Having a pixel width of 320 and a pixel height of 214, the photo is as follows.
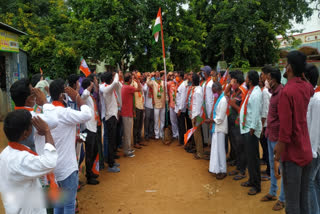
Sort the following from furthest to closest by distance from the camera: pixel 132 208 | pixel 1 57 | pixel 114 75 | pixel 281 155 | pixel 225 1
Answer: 1. pixel 225 1
2. pixel 1 57
3. pixel 114 75
4. pixel 132 208
5. pixel 281 155

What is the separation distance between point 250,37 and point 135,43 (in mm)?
8087

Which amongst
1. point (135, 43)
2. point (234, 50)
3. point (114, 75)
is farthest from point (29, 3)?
point (114, 75)

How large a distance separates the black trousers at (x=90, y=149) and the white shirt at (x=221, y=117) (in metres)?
2.57

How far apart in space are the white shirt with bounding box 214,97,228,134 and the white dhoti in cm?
11

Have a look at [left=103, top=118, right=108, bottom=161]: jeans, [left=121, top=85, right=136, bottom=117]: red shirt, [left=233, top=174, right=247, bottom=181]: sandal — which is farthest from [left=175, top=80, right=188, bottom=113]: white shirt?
[left=233, top=174, right=247, bottom=181]: sandal

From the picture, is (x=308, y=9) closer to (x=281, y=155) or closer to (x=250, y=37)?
(x=250, y=37)

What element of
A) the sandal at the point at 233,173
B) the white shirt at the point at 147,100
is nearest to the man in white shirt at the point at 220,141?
Result: the sandal at the point at 233,173

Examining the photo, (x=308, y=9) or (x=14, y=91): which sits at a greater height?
(x=308, y=9)

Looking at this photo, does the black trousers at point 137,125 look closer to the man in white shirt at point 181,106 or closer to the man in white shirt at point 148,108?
the man in white shirt at point 148,108

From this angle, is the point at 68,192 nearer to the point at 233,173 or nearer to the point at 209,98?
the point at 233,173

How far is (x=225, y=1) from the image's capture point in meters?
17.2

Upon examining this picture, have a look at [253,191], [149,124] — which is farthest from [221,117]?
[149,124]

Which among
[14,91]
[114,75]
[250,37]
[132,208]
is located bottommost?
[132,208]

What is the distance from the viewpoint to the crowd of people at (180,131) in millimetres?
2115
